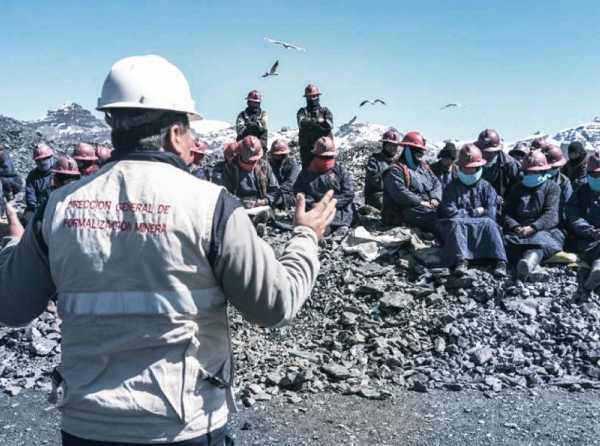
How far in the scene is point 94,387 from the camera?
1.85 m

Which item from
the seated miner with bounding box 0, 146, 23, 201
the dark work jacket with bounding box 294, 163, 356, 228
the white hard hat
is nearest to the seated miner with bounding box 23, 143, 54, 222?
the seated miner with bounding box 0, 146, 23, 201

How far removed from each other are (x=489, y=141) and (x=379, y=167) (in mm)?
2004

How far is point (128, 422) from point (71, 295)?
0.41 m

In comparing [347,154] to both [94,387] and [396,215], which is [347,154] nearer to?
[396,215]

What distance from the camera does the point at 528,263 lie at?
753cm

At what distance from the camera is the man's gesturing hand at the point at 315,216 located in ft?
7.18

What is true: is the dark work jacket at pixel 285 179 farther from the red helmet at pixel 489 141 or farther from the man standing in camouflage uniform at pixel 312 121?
the red helmet at pixel 489 141

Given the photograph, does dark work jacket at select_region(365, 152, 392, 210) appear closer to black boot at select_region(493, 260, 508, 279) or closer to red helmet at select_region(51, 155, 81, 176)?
black boot at select_region(493, 260, 508, 279)

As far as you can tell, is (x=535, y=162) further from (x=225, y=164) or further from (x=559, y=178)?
(x=225, y=164)

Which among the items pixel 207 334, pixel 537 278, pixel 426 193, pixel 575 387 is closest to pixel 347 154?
pixel 426 193

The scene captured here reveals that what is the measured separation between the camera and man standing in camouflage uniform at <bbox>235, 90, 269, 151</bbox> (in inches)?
485

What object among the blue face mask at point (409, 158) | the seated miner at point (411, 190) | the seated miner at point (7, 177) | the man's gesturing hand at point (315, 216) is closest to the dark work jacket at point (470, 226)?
the seated miner at point (411, 190)

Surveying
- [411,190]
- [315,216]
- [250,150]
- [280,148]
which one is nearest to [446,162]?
[411,190]

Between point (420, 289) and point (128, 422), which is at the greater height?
point (128, 422)
